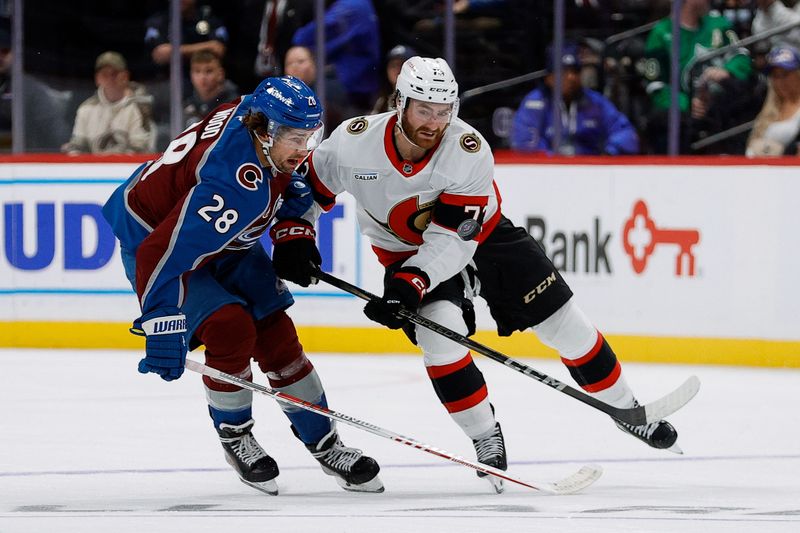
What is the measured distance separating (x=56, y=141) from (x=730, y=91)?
326 cm

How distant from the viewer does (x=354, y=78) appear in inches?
273

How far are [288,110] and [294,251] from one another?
545mm

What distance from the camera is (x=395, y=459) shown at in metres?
4.44

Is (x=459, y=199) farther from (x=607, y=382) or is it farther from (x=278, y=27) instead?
(x=278, y=27)

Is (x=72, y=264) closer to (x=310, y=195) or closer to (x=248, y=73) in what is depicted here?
(x=248, y=73)

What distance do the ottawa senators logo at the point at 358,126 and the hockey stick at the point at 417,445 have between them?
756 millimetres

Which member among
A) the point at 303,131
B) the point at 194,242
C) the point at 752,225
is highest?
the point at 303,131

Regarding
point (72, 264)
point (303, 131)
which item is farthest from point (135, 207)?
point (72, 264)

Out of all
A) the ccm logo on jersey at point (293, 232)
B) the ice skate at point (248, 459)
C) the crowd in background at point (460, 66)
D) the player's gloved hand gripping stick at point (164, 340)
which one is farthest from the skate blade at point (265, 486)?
the crowd in background at point (460, 66)

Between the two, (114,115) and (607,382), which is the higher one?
(114,115)

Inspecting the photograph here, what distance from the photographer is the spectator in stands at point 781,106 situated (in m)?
6.36

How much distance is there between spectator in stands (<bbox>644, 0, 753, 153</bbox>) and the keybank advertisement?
11.9 inches

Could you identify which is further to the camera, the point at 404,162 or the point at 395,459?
the point at 395,459

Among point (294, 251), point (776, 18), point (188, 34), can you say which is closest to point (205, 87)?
point (188, 34)
